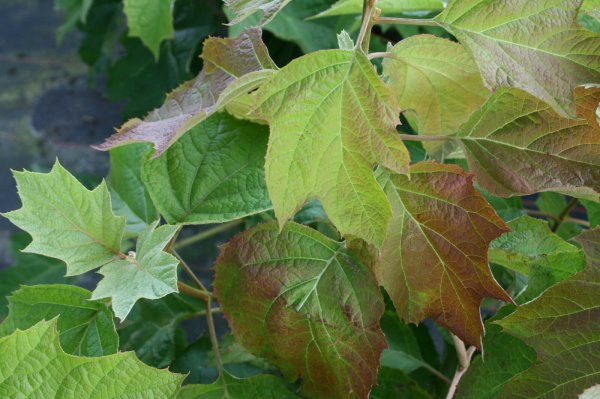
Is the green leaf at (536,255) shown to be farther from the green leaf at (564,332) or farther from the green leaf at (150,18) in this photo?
the green leaf at (150,18)

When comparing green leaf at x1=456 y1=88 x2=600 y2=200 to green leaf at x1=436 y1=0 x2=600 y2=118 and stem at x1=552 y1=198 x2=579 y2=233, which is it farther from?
stem at x1=552 y1=198 x2=579 y2=233

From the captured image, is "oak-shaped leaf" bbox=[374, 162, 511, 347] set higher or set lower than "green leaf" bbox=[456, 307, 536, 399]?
higher

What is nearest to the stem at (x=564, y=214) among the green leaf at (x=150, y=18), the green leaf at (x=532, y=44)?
the green leaf at (x=532, y=44)

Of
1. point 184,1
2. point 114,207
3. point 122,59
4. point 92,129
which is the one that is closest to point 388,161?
point 114,207

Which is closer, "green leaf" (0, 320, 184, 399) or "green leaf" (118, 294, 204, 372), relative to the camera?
"green leaf" (0, 320, 184, 399)

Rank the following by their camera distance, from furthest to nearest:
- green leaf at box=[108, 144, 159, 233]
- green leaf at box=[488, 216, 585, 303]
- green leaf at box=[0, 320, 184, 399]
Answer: green leaf at box=[108, 144, 159, 233], green leaf at box=[488, 216, 585, 303], green leaf at box=[0, 320, 184, 399]

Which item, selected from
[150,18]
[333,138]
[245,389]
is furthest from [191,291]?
[150,18]

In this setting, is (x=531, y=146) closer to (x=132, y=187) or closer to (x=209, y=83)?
(x=209, y=83)

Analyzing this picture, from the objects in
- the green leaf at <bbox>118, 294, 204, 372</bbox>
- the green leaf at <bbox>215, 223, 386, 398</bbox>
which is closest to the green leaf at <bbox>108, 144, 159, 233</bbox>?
the green leaf at <bbox>118, 294, 204, 372</bbox>

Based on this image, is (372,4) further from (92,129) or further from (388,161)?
(92,129)
